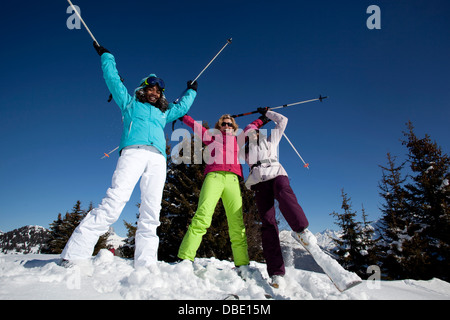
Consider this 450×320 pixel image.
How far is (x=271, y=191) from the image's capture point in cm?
356

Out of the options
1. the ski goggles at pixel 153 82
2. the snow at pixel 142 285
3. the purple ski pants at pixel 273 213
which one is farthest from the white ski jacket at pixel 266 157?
the ski goggles at pixel 153 82

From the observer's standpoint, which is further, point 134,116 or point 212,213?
point 134,116

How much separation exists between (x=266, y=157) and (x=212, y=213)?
1.33 meters

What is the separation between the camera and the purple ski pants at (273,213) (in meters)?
2.98

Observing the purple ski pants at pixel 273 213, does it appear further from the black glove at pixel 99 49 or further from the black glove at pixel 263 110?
the black glove at pixel 99 49

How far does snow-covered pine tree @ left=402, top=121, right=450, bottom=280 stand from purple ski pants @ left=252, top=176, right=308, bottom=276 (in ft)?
37.5

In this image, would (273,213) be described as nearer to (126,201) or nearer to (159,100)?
(126,201)

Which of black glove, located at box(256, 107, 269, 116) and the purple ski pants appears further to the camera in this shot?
black glove, located at box(256, 107, 269, 116)

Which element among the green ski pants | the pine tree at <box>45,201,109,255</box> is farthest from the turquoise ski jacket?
the pine tree at <box>45,201,109,255</box>

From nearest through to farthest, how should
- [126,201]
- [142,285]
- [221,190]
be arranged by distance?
[142,285] < [126,201] < [221,190]

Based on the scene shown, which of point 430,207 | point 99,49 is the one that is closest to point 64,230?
point 99,49

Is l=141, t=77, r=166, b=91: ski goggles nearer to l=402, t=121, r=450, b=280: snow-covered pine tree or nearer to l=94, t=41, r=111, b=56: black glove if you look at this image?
l=94, t=41, r=111, b=56: black glove

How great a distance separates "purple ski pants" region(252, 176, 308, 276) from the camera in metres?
2.98

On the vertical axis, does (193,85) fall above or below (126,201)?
above
